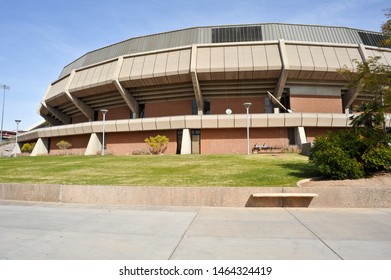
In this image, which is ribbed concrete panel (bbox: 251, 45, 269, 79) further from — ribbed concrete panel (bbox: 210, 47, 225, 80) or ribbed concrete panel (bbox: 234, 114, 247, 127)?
ribbed concrete panel (bbox: 234, 114, 247, 127)

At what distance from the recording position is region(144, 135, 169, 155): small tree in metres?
26.1

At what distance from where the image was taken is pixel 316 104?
28922 mm

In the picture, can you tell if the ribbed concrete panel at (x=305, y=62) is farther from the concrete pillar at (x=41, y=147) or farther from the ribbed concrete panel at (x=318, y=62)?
the concrete pillar at (x=41, y=147)

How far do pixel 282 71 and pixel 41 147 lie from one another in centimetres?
3434

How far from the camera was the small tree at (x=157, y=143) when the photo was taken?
26125mm

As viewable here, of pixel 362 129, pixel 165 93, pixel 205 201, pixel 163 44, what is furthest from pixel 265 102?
pixel 205 201

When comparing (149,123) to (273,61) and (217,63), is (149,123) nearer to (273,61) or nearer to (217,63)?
(217,63)

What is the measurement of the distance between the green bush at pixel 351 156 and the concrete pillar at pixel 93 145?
81.8ft

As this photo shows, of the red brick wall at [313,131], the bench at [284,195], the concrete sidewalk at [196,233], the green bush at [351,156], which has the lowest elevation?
the concrete sidewalk at [196,233]

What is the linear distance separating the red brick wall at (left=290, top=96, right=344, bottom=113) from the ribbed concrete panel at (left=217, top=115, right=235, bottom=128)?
835cm

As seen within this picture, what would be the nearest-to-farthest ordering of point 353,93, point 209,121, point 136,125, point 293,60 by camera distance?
point 209,121 → point 293,60 → point 136,125 → point 353,93

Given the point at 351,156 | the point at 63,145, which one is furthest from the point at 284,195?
the point at 63,145

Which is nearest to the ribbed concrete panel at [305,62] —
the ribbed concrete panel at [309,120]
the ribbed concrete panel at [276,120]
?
the ribbed concrete panel at [309,120]

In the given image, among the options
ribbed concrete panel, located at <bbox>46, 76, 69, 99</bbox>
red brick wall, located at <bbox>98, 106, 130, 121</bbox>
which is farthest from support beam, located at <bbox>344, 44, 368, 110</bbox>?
ribbed concrete panel, located at <bbox>46, 76, 69, 99</bbox>
